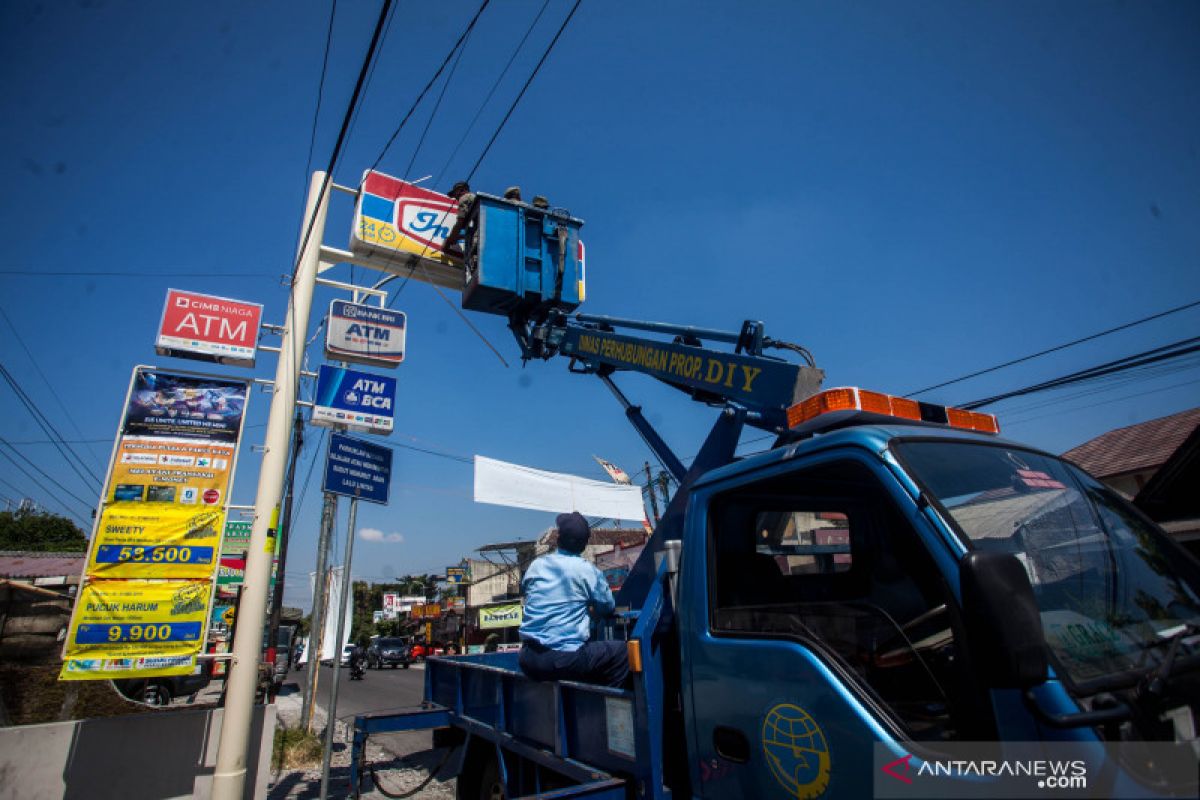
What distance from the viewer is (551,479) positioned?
658 inches

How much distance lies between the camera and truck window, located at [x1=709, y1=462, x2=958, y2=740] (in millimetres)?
2240

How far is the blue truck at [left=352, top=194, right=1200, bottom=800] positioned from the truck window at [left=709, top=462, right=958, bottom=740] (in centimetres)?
1

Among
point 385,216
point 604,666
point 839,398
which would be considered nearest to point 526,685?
point 604,666

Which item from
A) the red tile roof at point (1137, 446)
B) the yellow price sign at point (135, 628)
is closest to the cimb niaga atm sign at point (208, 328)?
the yellow price sign at point (135, 628)

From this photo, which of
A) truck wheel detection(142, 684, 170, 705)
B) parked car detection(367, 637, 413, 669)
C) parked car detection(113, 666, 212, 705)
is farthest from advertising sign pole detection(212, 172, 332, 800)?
parked car detection(367, 637, 413, 669)

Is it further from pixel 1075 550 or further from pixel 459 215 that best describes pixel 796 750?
pixel 459 215

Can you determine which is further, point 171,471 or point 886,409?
point 171,471

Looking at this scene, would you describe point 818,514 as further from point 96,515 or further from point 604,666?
point 96,515

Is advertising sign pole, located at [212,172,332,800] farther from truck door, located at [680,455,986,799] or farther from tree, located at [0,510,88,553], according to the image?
tree, located at [0,510,88,553]

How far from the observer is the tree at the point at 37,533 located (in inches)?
1511

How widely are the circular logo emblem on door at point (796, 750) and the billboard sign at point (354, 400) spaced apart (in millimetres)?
5988

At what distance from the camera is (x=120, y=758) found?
17.0ft

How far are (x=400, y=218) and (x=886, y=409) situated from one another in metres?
7.24

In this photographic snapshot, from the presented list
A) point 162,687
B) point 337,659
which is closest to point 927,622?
point 337,659
